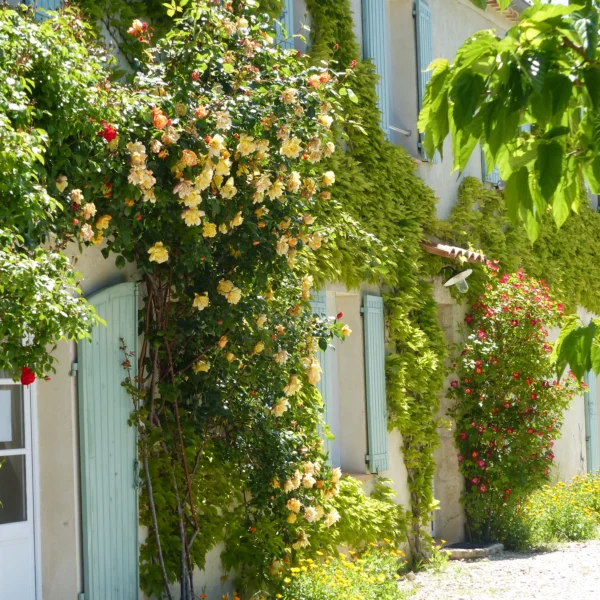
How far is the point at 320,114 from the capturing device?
599 centimetres

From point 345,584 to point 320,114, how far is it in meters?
3.03

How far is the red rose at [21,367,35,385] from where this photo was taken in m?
4.40

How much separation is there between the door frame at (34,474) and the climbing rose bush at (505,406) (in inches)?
207

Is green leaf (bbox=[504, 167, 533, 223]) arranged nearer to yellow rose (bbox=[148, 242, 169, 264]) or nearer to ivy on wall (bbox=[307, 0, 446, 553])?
yellow rose (bbox=[148, 242, 169, 264])

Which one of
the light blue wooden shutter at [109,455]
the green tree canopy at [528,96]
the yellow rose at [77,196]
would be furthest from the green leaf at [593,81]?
the light blue wooden shutter at [109,455]

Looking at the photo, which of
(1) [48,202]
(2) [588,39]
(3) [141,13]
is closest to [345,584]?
(1) [48,202]

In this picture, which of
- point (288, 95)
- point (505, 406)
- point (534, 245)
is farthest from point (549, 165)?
point (534, 245)

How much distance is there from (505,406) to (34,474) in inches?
218

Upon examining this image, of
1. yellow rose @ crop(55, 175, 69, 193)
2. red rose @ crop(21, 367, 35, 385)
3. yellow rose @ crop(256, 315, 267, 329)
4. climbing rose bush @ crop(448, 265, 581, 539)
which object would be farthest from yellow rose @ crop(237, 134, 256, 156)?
climbing rose bush @ crop(448, 265, 581, 539)

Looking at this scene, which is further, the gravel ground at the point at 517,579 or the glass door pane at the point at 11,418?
the gravel ground at the point at 517,579

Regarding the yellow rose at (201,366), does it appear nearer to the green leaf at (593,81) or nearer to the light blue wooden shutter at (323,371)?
the light blue wooden shutter at (323,371)

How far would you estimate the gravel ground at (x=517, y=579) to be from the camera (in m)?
7.69

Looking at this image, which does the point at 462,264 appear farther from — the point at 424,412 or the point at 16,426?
the point at 16,426

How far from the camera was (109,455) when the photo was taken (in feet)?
19.2
